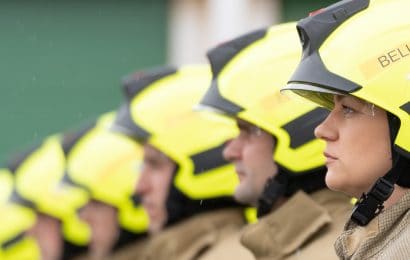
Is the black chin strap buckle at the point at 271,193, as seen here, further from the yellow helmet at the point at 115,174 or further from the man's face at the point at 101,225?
the man's face at the point at 101,225

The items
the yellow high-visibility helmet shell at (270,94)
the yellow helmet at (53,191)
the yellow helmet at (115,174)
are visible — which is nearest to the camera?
the yellow high-visibility helmet shell at (270,94)

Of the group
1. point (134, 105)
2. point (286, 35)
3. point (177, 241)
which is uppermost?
point (286, 35)

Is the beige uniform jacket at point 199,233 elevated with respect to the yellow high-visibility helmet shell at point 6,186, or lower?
elevated

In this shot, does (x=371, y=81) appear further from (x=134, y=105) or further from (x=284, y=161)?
(x=134, y=105)

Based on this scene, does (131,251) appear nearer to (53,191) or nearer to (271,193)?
(53,191)

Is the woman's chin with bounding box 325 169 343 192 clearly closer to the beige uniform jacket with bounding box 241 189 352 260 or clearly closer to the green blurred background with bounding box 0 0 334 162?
the beige uniform jacket with bounding box 241 189 352 260

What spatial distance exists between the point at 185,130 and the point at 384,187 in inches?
122

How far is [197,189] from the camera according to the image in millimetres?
7203

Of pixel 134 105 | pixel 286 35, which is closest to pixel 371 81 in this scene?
pixel 286 35

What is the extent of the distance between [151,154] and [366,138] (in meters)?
3.32

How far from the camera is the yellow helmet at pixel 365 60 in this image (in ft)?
14.1

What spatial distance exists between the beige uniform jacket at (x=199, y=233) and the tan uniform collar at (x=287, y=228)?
1.41 meters

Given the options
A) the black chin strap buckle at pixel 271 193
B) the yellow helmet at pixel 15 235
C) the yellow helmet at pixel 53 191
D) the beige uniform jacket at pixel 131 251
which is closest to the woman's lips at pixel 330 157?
the black chin strap buckle at pixel 271 193

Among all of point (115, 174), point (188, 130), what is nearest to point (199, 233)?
point (188, 130)
